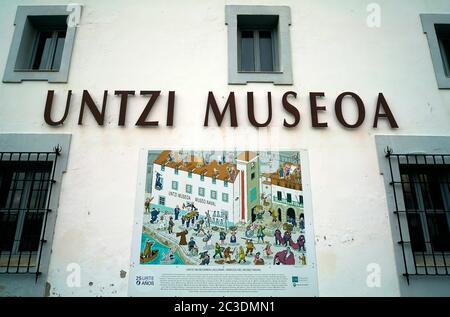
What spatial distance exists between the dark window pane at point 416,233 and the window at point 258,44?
120 inches

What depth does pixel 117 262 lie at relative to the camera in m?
5.53

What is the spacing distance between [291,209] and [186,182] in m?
1.70

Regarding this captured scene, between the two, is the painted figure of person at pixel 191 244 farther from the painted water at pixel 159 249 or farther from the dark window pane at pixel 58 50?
the dark window pane at pixel 58 50

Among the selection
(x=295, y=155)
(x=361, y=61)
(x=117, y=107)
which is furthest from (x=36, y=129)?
(x=361, y=61)

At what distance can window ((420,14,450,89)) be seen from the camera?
21.8 feet

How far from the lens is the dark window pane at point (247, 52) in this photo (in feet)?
23.1

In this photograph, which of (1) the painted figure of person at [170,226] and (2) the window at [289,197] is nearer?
(1) the painted figure of person at [170,226]

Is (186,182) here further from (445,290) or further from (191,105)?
(445,290)

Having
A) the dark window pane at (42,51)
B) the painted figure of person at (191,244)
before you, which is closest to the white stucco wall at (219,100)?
the dark window pane at (42,51)

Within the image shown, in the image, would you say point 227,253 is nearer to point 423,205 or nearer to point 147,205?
point 147,205

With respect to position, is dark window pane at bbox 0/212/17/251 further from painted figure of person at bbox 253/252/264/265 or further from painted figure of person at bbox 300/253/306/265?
Answer: painted figure of person at bbox 300/253/306/265

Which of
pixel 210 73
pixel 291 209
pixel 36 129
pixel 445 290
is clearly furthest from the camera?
pixel 210 73

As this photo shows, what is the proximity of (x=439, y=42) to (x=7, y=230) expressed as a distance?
8.46 metres

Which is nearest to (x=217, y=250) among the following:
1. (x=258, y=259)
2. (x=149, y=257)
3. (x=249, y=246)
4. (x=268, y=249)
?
(x=249, y=246)
